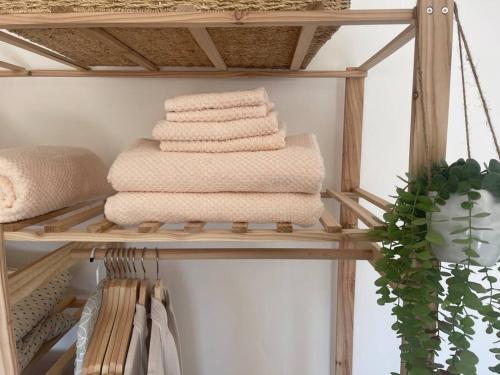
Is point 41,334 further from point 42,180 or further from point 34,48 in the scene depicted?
point 34,48

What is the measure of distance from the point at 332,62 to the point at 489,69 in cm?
43

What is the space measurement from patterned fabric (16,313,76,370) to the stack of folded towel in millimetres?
442

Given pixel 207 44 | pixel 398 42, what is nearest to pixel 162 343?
pixel 207 44

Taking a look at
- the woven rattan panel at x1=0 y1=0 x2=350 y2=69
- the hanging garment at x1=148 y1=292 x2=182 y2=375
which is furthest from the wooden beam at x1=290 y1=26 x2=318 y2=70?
the hanging garment at x1=148 y1=292 x2=182 y2=375

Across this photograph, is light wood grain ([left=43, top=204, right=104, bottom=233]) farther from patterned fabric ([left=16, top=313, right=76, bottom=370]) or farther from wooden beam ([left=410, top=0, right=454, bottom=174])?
wooden beam ([left=410, top=0, right=454, bottom=174])

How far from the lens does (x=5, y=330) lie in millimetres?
628

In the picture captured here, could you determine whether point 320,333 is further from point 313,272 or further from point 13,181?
point 13,181

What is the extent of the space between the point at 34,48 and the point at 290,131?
0.65m

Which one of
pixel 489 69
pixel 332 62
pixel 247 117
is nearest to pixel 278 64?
pixel 332 62

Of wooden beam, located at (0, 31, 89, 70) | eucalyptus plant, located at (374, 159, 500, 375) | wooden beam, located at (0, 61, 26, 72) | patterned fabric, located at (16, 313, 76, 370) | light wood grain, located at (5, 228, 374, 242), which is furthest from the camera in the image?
wooden beam, located at (0, 61, 26, 72)

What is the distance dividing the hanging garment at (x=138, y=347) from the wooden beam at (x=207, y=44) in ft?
1.88

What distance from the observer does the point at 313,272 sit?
44.2 inches

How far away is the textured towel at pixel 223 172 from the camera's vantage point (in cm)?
64

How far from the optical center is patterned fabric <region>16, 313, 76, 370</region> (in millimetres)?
839
